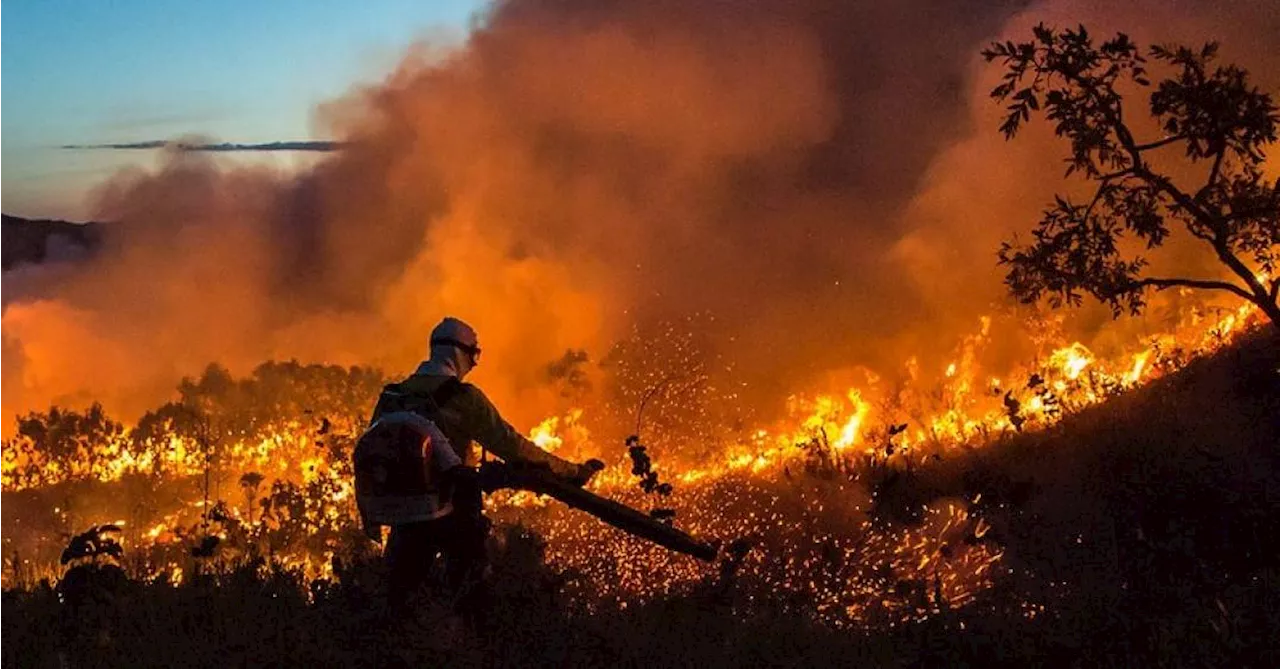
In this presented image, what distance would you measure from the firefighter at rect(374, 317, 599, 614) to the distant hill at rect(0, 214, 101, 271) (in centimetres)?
3532

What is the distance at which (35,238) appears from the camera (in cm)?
4303

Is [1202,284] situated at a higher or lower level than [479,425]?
higher

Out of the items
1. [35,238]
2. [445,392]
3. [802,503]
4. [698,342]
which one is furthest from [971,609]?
[35,238]

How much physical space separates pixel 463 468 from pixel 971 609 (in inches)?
114

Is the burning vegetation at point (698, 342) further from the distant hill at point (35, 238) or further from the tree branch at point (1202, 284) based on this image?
the distant hill at point (35, 238)

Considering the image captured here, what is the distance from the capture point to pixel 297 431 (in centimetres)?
1784

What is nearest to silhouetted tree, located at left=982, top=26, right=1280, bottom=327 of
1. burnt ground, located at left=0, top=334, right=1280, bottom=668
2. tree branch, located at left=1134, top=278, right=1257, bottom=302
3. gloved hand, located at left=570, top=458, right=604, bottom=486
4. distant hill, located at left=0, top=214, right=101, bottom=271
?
tree branch, located at left=1134, top=278, right=1257, bottom=302

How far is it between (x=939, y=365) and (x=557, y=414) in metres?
6.03

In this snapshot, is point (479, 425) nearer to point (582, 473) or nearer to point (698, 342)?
point (582, 473)

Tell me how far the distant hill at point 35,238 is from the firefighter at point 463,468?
3532cm

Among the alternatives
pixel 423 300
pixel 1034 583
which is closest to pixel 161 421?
pixel 423 300

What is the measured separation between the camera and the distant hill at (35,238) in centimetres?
3972

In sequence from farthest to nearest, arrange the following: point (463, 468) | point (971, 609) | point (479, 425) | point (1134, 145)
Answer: point (1134, 145) → point (971, 609) → point (479, 425) → point (463, 468)

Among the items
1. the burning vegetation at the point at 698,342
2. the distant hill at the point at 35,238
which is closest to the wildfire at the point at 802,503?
the burning vegetation at the point at 698,342
